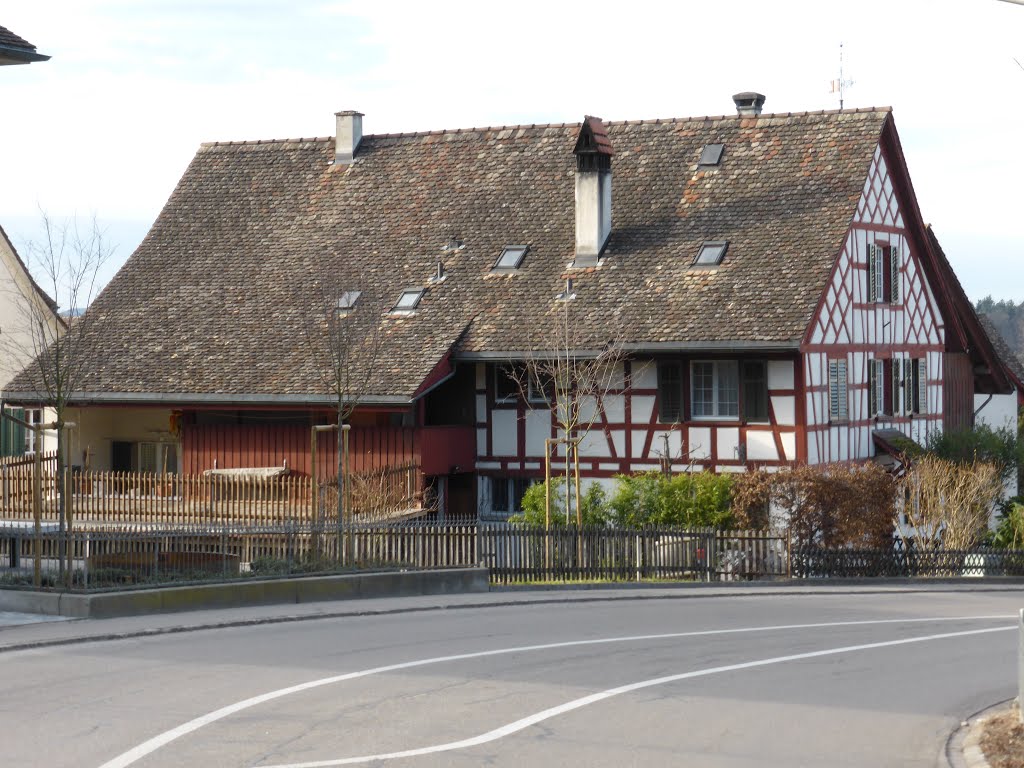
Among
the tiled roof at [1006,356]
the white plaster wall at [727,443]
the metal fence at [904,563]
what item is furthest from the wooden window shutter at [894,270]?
the tiled roof at [1006,356]

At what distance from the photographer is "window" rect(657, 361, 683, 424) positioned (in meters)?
33.3

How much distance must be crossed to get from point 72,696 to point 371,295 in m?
24.0

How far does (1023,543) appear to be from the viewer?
115 feet

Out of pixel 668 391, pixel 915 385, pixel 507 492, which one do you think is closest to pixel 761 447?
A: pixel 668 391

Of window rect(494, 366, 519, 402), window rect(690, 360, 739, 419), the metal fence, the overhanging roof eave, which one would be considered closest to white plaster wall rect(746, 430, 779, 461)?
window rect(690, 360, 739, 419)

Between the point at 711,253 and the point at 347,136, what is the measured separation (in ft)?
39.0

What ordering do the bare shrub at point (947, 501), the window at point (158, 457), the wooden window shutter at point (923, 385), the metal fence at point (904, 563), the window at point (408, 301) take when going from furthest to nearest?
1. the wooden window shutter at point (923, 385)
2. the window at point (158, 457)
3. the window at point (408, 301)
4. the bare shrub at point (947, 501)
5. the metal fence at point (904, 563)

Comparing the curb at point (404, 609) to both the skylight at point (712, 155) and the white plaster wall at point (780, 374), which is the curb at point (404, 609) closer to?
the white plaster wall at point (780, 374)

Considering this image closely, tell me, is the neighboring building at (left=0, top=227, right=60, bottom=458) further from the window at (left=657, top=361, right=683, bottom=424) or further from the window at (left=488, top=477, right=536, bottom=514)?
the window at (left=657, top=361, right=683, bottom=424)

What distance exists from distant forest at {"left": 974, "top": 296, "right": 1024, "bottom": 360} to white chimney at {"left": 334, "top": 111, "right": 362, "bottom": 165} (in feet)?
413

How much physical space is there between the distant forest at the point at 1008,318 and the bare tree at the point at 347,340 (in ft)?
429

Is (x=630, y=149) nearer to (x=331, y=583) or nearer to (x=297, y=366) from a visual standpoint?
(x=297, y=366)

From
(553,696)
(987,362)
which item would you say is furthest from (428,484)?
(553,696)

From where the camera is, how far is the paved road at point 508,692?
11078 millimetres
